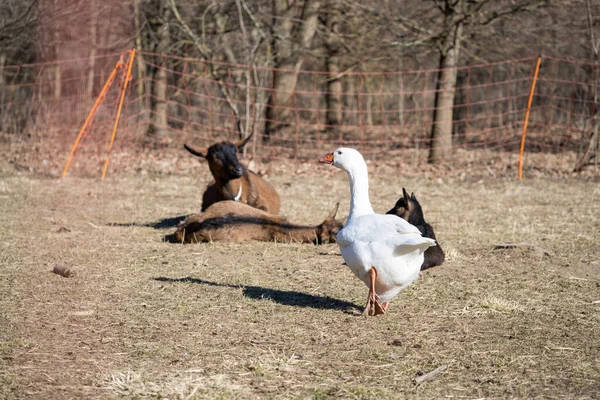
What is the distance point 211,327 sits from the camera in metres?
4.74

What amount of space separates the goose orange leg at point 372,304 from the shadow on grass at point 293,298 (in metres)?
0.17

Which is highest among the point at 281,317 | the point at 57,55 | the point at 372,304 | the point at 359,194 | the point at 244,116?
the point at 57,55

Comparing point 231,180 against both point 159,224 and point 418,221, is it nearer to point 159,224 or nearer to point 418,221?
point 159,224

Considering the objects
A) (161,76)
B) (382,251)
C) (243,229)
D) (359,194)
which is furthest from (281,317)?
(161,76)

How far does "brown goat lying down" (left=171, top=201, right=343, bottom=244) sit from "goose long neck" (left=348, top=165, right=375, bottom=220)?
226 cm

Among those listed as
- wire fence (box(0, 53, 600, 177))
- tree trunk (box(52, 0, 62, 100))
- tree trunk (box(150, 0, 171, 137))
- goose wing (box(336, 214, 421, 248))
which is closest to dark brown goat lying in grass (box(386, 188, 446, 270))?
goose wing (box(336, 214, 421, 248))

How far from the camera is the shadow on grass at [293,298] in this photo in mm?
5297

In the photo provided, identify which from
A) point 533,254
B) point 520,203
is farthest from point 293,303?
point 520,203

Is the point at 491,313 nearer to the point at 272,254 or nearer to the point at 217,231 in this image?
the point at 272,254

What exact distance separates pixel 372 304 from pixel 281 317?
610mm

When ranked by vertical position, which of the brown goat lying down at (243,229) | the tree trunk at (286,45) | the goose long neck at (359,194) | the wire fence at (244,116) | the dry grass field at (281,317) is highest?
the tree trunk at (286,45)

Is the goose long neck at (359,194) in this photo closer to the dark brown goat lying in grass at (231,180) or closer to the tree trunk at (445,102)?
the dark brown goat lying in grass at (231,180)

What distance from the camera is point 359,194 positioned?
199 inches

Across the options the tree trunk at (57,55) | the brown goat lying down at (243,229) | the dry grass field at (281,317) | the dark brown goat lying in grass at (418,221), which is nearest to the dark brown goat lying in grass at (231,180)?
the dry grass field at (281,317)
